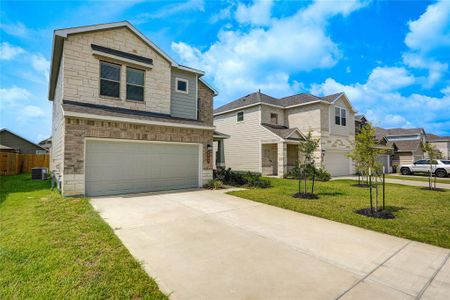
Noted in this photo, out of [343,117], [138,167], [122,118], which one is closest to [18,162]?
[138,167]

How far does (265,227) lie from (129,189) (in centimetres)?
658

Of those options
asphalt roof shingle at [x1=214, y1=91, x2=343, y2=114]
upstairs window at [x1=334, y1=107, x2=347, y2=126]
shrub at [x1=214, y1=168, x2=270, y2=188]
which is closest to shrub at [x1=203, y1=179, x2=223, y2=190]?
shrub at [x1=214, y1=168, x2=270, y2=188]

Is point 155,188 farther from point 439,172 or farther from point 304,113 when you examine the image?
point 439,172

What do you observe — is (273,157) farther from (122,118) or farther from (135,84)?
(122,118)

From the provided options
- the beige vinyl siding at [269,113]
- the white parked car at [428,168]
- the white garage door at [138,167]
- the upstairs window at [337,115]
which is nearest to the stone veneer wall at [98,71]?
the white garage door at [138,167]

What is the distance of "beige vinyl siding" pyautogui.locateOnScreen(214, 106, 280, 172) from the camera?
740 inches

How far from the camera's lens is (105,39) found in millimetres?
10133

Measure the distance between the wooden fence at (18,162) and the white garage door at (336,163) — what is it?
25866mm

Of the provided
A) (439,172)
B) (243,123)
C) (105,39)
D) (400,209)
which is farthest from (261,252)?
(439,172)

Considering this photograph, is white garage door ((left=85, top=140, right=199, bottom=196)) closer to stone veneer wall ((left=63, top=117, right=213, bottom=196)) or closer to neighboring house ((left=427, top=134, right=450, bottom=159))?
stone veneer wall ((left=63, top=117, right=213, bottom=196))

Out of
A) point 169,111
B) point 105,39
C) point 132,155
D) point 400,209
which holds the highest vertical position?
point 105,39

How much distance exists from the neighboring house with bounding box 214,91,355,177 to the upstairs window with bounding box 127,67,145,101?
10564mm

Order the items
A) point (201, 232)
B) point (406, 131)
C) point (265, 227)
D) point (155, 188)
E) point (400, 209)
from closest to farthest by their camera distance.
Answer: point (201, 232) < point (265, 227) < point (400, 209) < point (155, 188) < point (406, 131)

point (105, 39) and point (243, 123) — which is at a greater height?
point (105, 39)
